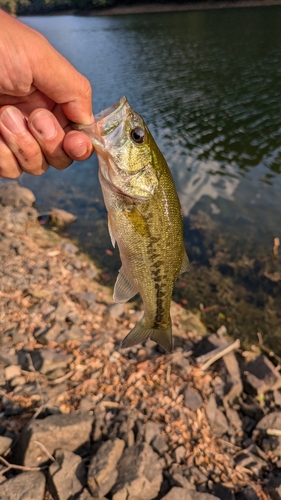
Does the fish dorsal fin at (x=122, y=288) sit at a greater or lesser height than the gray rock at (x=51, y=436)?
greater

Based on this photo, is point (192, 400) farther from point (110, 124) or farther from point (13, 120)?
point (13, 120)

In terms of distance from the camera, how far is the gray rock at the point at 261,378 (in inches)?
207

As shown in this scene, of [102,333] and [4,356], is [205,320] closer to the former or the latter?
[102,333]

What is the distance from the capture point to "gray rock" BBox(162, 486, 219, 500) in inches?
136

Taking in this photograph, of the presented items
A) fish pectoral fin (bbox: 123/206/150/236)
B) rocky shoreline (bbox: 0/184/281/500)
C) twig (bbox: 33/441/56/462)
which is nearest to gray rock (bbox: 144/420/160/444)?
rocky shoreline (bbox: 0/184/281/500)

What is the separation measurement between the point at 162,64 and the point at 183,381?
74.1 feet

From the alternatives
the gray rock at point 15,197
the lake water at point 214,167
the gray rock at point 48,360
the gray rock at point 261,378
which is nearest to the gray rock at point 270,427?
the gray rock at point 261,378

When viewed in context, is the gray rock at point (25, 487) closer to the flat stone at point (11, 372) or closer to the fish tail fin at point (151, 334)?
the flat stone at point (11, 372)

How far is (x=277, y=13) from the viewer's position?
3550 cm

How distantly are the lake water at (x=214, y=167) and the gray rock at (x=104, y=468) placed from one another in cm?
355

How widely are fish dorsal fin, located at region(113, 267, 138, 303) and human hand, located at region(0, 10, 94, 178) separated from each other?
95 cm

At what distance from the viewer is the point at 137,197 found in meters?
2.65

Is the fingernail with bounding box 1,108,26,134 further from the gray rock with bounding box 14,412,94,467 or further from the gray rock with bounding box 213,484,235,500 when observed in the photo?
the gray rock with bounding box 213,484,235,500

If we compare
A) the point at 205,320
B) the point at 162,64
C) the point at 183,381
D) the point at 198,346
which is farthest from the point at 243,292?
the point at 162,64
